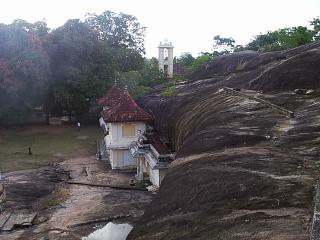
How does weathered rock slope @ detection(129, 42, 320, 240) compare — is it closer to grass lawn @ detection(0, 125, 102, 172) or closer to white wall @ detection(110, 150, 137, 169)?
white wall @ detection(110, 150, 137, 169)

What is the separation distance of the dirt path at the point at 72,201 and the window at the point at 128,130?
2584 mm

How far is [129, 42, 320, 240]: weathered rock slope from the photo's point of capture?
7098 millimetres

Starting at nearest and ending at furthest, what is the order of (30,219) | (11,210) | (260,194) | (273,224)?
1. (273,224)
2. (260,194)
3. (30,219)
4. (11,210)

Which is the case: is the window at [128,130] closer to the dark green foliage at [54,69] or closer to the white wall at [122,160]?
the white wall at [122,160]

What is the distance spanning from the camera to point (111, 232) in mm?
17938

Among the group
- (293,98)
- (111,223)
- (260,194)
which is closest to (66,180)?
(111,223)

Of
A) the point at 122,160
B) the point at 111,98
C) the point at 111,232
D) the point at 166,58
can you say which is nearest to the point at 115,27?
the point at 166,58

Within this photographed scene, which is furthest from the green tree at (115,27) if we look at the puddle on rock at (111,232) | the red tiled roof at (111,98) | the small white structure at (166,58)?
Result: the puddle on rock at (111,232)

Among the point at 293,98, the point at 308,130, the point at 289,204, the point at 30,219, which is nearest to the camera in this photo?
the point at 289,204

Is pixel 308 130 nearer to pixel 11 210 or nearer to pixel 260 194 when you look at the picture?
pixel 260 194

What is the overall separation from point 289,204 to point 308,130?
445 cm

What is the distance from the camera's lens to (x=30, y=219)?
2088 cm

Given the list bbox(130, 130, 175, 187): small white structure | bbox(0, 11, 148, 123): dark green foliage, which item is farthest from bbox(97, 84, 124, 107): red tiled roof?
bbox(130, 130, 175, 187): small white structure

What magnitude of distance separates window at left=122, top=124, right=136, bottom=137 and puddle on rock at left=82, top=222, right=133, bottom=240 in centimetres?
1171
